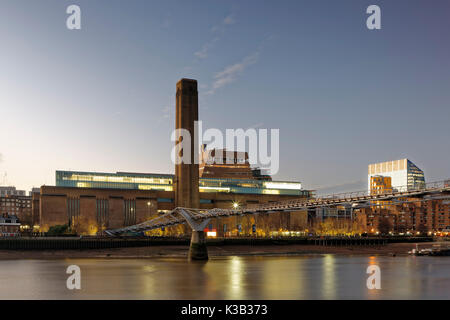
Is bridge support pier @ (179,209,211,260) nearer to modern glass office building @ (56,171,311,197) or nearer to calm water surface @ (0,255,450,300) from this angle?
calm water surface @ (0,255,450,300)

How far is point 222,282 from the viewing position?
53.9 metres

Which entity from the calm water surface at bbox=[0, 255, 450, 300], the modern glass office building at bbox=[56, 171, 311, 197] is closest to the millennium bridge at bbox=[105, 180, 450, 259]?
the calm water surface at bbox=[0, 255, 450, 300]

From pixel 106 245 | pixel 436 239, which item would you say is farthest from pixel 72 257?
pixel 436 239

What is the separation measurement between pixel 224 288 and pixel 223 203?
115 m

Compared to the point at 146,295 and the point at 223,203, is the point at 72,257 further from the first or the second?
the point at 223,203

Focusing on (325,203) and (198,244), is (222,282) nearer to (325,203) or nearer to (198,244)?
(325,203)

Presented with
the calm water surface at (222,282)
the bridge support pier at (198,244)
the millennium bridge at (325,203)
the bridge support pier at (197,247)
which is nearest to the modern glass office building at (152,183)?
the millennium bridge at (325,203)

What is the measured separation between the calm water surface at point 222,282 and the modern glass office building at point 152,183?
275ft

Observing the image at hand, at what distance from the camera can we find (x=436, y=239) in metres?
189

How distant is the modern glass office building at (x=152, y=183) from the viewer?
154875 mm

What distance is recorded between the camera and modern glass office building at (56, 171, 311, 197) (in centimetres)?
15488

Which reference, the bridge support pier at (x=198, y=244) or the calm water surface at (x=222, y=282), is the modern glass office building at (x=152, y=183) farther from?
the calm water surface at (x=222, y=282)

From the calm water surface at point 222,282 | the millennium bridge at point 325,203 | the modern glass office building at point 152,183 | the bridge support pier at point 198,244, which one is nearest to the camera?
the calm water surface at point 222,282

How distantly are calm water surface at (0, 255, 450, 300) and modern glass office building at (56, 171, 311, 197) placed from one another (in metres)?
83.8
